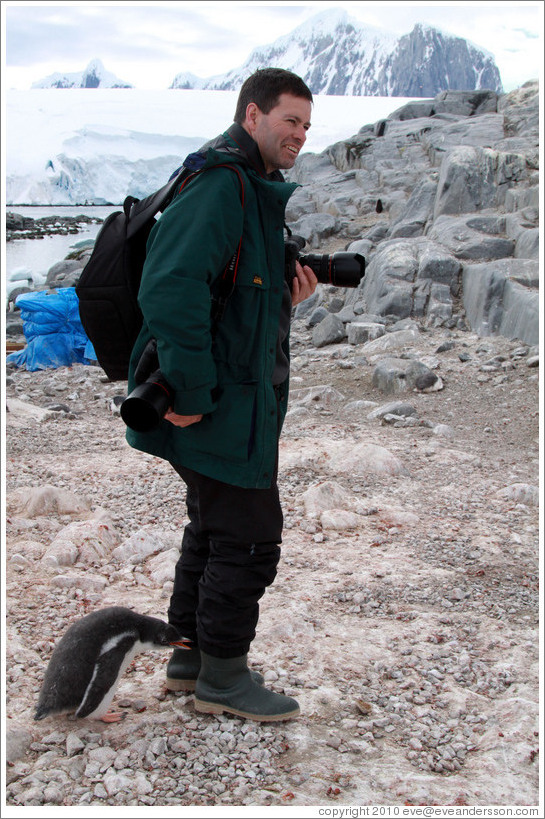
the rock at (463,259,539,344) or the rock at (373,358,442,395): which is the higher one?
the rock at (463,259,539,344)

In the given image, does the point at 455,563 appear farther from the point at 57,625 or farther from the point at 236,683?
the point at 57,625

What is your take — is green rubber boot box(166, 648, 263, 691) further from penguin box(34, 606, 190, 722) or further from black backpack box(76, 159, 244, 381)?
black backpack box(76, 159, 244, 381)

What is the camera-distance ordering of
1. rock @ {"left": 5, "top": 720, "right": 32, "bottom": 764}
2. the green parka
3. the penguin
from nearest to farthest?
the green parka, rock @ {"left": 5, "top": 720, "right": 32, "bottom": 764}, the penguin

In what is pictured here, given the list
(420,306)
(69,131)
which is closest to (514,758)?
(420,306)

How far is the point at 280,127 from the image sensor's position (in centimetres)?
200

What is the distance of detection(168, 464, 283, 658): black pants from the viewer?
6.63 ft

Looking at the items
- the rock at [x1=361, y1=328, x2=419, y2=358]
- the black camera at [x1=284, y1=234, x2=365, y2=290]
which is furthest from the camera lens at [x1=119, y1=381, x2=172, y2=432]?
the rock at [x1=361, y1=328, x2=419, y2=358]

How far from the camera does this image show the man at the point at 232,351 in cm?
179

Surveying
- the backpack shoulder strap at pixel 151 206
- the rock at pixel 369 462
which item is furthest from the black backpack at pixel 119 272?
the rock at pixel 369 462

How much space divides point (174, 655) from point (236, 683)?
10.7 inches

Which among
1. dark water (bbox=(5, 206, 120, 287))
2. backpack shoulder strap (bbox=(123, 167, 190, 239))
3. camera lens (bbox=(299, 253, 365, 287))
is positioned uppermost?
dark water (bbox=(5, 206, 120, 287))

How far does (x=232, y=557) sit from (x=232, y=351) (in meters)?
0.59

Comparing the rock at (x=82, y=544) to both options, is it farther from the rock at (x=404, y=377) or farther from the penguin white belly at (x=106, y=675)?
the rock at (x=404, y=377)

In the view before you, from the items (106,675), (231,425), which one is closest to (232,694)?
(106,675)
